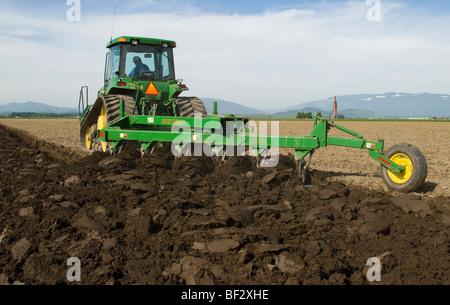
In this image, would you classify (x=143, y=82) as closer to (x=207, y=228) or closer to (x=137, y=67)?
(x=137, y=67)

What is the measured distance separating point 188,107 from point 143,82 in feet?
3.65

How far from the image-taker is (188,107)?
364 inches

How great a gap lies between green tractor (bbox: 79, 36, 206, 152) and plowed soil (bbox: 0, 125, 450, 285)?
96.4 inches

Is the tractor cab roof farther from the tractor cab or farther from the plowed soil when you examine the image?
the plowed soil

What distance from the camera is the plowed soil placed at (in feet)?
11.3

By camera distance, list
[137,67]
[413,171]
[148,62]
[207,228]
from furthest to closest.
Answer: [148,62]
[137,67]
[413,171]
[207,228]

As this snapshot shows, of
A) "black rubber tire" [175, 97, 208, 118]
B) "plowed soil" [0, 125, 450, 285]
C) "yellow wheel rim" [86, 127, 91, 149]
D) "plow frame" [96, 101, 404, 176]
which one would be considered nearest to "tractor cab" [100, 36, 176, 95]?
"black rubber tire" [175, 97, 208, 118]

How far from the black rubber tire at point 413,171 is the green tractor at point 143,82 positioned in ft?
13.6

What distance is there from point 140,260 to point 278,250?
1.20m

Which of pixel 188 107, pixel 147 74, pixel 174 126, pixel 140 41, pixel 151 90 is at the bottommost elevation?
pixel 174 126

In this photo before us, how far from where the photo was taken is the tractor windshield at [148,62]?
30.9ft

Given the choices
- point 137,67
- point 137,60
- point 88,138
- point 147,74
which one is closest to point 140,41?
point 137,60

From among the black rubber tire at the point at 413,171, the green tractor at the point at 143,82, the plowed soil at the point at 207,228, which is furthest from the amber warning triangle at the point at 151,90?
the black rubber tire at the point at 413,171
